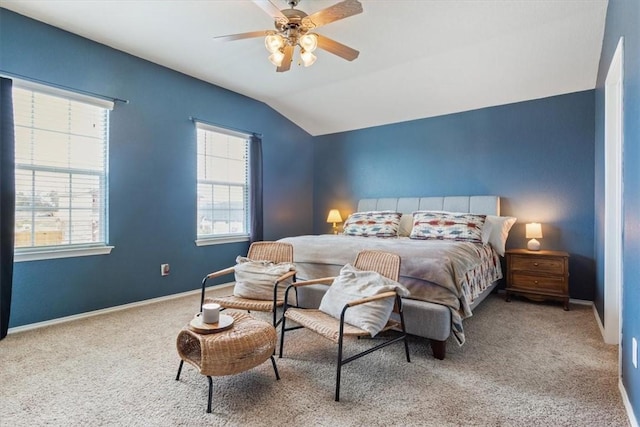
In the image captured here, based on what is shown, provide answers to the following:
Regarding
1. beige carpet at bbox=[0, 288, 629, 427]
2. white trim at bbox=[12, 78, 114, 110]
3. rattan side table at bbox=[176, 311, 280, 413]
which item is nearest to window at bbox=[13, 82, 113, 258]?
white trim at bbox=[12, 78, 114, 110]

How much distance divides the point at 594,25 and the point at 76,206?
518cm

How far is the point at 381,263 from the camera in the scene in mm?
2543

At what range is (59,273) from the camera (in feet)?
10.3

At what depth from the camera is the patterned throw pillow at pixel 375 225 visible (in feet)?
14.2

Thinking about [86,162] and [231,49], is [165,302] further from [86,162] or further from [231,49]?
[231,49]

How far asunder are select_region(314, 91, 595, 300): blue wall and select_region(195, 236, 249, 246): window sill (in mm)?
2040

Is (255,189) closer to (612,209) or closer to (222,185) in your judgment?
(222,185)

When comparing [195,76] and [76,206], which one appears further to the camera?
[195,76]

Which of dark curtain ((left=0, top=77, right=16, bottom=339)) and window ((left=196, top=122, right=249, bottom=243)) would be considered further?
window ((left=196, top=122, right=249, bottom=243))

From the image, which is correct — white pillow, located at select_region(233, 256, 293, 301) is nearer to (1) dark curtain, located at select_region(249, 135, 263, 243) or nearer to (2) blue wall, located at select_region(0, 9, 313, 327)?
(2) blue wall, located at select_region(0, 9, 313, 327)

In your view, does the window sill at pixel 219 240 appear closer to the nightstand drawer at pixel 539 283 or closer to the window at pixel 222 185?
the window at pixel 222 185

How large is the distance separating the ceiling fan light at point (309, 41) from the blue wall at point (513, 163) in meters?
2.90

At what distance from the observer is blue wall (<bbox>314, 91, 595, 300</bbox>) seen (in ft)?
12.5

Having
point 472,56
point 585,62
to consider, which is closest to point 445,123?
point 472,56
